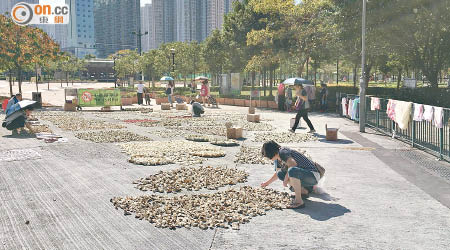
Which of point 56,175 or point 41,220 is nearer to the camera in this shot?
point 41,220

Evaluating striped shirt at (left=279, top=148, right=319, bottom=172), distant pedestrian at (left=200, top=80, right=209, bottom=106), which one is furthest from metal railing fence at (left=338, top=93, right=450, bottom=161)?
distant pedestrian at (left=200, top=80, right=209, bottom=106)

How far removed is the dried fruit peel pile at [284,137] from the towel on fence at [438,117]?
5227mm

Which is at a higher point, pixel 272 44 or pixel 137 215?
pixel 272 44

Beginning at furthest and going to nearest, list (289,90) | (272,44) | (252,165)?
(272,44), (289,90), (252,165)

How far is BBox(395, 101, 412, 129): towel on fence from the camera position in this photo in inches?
608

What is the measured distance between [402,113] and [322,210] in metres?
9.10

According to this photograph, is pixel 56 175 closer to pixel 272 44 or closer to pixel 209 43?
pixel 272 44

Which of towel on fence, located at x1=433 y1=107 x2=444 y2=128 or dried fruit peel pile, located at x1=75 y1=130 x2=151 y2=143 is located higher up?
towel on fence, located at x1=433 y1=107 x2=444 y2=128

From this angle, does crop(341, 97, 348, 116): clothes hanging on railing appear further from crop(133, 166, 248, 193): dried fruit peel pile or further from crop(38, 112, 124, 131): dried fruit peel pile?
crop(133, 166, 248, 193): dried fruit peel pile

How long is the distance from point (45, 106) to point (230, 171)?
28048 mm

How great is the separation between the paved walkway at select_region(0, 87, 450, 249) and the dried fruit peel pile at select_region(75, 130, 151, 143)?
359 cm

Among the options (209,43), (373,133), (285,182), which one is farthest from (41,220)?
(209,43)

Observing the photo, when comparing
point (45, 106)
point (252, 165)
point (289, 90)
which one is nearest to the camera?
point (252, 165)

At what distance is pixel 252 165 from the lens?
1242 cm
